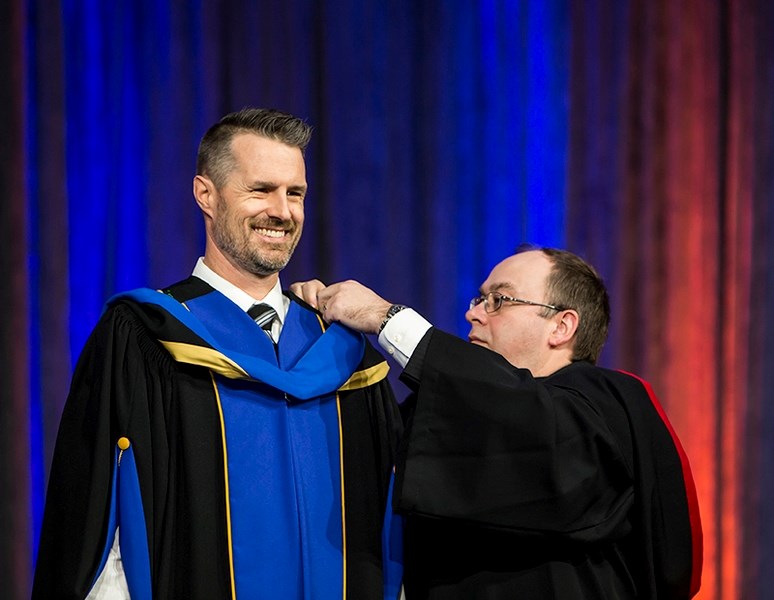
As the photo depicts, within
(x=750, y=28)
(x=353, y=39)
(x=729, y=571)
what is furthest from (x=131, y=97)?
(x=729, y=571)

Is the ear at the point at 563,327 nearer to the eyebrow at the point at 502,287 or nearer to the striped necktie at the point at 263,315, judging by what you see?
the eyebrow at the point at 502,287

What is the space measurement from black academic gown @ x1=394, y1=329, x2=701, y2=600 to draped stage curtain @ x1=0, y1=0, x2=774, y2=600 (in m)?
1.74

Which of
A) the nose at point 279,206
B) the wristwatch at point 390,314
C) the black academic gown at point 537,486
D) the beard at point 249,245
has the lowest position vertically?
the black academic gown at point 537,486

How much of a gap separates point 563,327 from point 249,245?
3.31 ft

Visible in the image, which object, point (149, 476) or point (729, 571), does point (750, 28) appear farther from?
point (149, 476)

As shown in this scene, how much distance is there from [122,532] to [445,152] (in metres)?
2.63

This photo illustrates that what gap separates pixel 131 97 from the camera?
13.1 ft

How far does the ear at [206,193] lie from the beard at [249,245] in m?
0.05

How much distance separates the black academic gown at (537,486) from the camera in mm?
2379

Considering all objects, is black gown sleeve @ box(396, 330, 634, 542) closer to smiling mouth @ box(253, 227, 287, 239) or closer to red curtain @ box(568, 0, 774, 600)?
smiling mouth @ box(253, 227, 287, 239)

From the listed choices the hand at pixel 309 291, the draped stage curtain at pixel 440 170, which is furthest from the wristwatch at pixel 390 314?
the draped stage curtain at pixel 440 170

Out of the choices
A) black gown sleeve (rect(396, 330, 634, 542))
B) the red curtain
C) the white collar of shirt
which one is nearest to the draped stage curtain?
the red curtain

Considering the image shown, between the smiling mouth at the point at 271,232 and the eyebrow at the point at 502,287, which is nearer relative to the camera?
the smiling mouth at the point at 271,232

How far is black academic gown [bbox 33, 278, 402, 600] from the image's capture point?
2.20 meters
